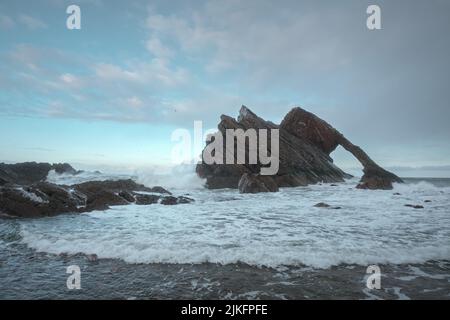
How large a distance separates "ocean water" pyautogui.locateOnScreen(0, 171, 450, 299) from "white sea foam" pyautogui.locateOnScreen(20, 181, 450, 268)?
0.10ft

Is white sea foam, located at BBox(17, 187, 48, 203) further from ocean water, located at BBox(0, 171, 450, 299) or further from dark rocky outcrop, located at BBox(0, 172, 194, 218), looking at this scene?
ocean water, located at BBox(0, 171, 450, 299)

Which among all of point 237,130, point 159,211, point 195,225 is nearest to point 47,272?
point 195,225

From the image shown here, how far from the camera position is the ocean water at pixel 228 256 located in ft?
18.2

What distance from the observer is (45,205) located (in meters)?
14.5

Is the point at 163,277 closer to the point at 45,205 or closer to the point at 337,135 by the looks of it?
the point at 45,205

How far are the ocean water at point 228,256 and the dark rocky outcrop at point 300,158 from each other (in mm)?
17321

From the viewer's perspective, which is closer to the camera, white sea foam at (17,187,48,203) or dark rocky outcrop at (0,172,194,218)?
dark rocky outcrop at (0,172,194,218)

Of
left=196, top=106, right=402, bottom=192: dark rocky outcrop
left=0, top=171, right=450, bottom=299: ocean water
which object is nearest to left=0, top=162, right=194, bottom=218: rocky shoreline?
left=0, top=171, right=450, bottom=299: ocean water

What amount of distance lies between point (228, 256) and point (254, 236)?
2.28 metres

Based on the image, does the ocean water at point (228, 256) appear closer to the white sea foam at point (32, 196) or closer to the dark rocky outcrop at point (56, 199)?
the dark rocky outcrop at point (56, 199)

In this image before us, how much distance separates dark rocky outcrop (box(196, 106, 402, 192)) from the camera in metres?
31.8

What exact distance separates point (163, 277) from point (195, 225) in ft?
17.3

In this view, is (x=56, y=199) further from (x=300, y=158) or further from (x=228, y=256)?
(x=300, y=158)
